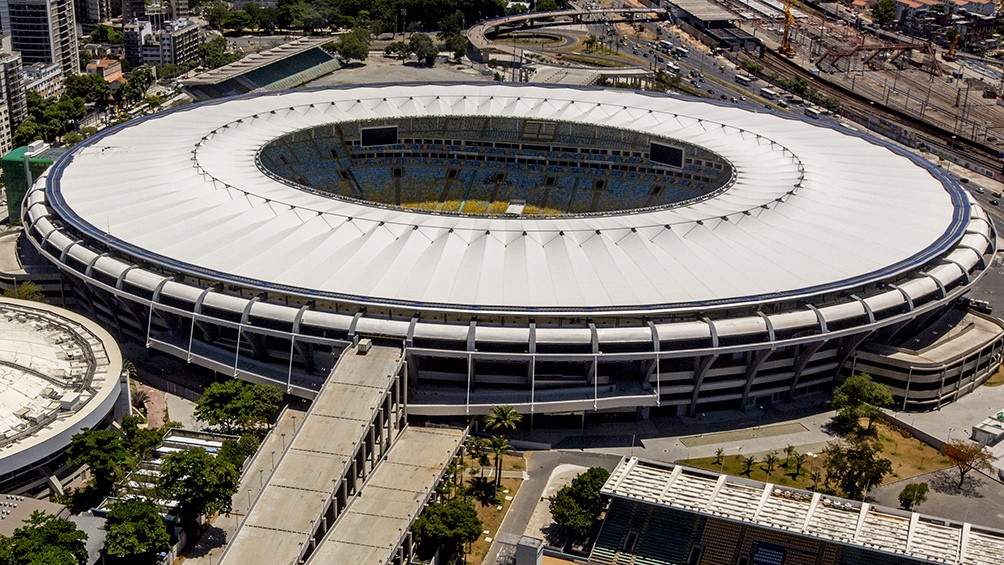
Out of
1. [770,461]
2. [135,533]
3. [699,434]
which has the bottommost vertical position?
[699,434]

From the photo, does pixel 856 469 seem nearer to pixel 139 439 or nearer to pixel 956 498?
pixel 956 498

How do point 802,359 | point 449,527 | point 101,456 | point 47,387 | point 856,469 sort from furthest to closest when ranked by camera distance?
point 802,359
point 47,387
point 856,469
point 101,456
point 449,527

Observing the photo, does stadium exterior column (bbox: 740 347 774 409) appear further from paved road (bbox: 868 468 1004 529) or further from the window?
the window

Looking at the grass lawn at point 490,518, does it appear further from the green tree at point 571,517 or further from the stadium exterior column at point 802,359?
the stadium exterior column at point 802,359

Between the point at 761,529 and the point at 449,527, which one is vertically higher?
the point at 449,527

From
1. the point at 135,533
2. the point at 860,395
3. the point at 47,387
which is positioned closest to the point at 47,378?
the point at 47,387

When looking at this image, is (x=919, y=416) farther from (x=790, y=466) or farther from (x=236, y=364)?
(x=236, y=364)

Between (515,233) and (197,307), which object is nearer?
(197,307)

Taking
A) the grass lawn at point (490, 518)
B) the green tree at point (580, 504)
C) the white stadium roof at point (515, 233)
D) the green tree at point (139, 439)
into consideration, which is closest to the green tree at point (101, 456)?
the green tree at point (139, 439)

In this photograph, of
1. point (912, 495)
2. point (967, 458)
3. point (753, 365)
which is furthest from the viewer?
point (753, 365)
